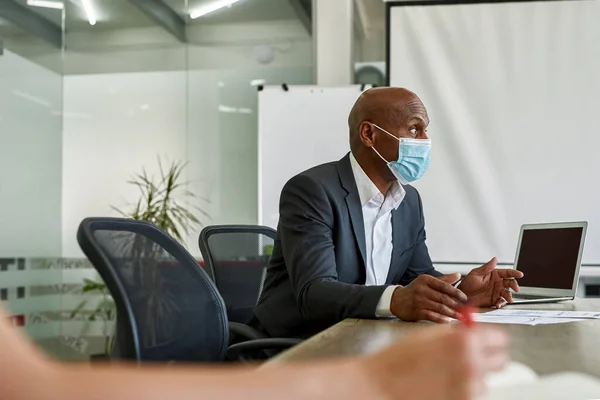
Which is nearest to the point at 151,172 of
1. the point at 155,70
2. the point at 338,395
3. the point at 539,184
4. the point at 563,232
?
the point at 155,70

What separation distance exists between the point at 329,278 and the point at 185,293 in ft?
1.49

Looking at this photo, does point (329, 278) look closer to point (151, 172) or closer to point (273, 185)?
point (273, 185)

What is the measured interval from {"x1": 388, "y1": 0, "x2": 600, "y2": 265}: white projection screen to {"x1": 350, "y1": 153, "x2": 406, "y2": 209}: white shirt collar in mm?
2463

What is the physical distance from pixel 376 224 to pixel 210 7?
365 cm

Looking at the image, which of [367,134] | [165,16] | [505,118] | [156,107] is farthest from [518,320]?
[165,16]

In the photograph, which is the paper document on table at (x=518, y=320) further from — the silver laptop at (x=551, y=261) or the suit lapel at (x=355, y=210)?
the silver laptop at (x=551, y=261)

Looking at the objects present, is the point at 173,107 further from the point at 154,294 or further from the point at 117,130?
the point at 154,294

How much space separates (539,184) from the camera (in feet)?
15.8

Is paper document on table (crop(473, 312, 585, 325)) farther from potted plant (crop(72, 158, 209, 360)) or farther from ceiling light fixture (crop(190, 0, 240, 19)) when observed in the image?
ceiling light fixture (crop(190, 0, 240, 19))

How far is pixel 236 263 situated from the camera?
8.85ft

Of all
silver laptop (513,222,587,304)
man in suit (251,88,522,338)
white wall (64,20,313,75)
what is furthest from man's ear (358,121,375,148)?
white wall (64,20,313,75)

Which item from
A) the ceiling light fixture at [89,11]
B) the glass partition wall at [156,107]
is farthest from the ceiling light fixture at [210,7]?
the ceiling light fixture at [89,11]

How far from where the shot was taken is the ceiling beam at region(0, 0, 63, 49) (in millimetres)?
4465

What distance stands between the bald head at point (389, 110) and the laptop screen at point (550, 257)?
2.14 feet
